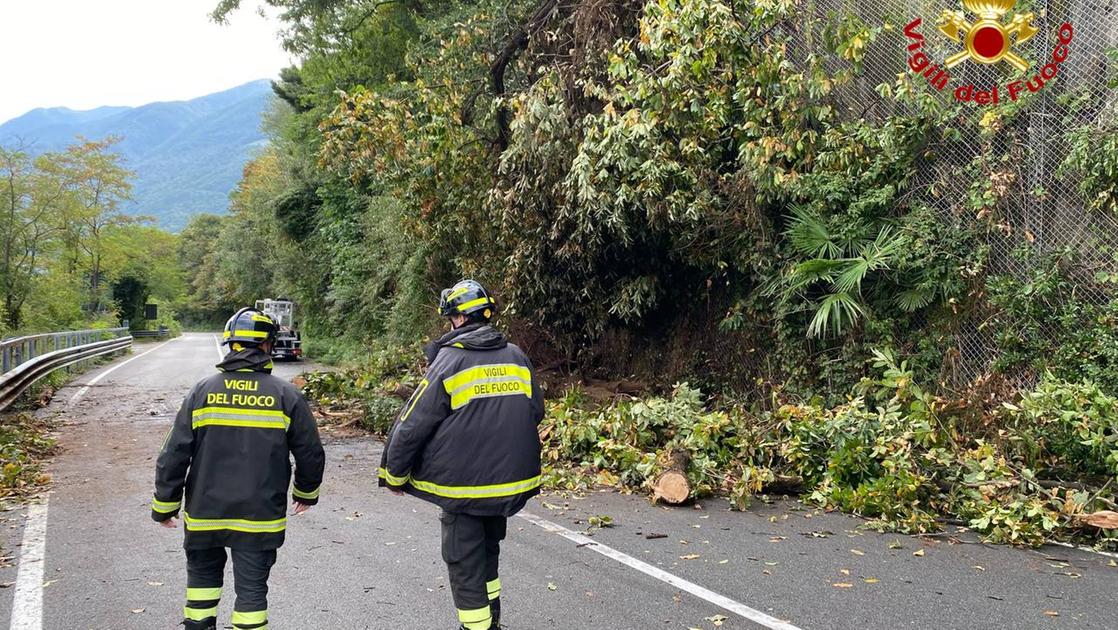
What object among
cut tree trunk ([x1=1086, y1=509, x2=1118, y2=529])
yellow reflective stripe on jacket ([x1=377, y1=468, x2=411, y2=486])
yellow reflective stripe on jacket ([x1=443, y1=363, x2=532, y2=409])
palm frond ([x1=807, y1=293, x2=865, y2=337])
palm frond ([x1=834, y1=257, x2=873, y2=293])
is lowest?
cut tree trunk ([x1=1086, y1=509, x2=1118, y2=529])

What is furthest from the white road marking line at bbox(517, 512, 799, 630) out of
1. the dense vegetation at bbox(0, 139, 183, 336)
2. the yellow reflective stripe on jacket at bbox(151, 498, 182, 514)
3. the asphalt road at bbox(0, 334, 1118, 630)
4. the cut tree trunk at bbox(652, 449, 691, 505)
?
the dense vegetation at bbox(0, 139, 183, 336)

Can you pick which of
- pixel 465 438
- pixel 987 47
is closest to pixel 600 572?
pixel 465 438

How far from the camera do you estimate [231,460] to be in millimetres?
3928

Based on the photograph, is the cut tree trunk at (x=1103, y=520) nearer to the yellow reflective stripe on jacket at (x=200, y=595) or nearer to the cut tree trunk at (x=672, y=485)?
the cut tree trunk at (x=672, y=485)

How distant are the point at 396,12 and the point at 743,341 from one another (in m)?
15.2

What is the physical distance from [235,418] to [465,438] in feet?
3.48

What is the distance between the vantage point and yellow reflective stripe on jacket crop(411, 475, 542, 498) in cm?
402

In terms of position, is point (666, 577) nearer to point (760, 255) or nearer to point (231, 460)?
point (231, 460)

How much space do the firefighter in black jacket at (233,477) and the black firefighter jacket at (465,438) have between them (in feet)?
1.80

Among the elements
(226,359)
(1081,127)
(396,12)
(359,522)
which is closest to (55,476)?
(359,522)

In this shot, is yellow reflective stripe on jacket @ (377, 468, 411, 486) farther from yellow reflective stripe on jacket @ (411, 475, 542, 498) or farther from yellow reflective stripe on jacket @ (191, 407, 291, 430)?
yellow reflective stripe on jacket @ (191, 407, 291, 430)

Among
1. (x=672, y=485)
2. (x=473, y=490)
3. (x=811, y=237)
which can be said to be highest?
(x=811, y=237)

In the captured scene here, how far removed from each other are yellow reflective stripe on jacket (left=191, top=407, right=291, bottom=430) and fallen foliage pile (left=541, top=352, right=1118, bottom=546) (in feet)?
14.8

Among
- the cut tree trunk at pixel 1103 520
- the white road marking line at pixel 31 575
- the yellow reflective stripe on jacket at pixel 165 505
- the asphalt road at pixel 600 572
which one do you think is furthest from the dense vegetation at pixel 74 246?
the cut tree trunk at pixel 1103 520
